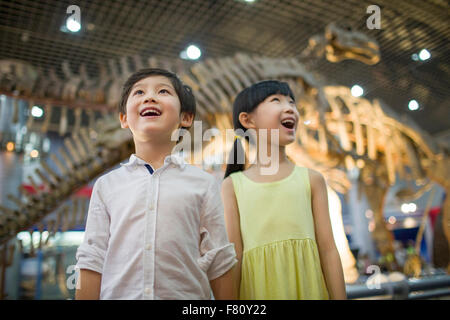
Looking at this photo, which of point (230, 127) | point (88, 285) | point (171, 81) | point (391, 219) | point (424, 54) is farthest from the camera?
point (391, 219)

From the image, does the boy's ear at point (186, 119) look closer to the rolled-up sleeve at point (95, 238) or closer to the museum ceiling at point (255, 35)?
the rolled-up sleeve at point (95, 238)

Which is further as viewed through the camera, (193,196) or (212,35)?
(212,35)

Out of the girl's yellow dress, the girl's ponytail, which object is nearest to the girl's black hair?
the girl's ponytail

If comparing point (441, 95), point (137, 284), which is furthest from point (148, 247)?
point (441, 95)

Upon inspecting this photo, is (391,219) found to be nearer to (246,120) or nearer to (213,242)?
(246,120)

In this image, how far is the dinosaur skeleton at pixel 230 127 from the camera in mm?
2113

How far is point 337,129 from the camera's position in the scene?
103 inches

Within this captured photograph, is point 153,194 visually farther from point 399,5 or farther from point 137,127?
point 399,5

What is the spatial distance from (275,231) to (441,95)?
0.82m

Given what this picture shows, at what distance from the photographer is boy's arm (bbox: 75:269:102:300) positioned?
23.5 inches

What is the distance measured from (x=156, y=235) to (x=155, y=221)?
0.02m

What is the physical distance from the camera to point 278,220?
0.77m
